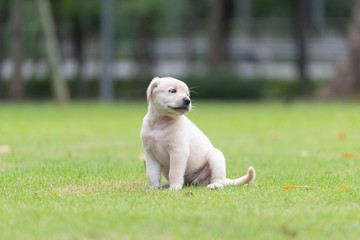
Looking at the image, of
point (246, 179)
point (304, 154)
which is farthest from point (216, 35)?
point (246, 179)

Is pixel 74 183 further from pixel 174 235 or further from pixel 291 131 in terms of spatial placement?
pixel 291 131

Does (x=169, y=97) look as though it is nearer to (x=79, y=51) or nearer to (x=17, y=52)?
(x=17, y=52)

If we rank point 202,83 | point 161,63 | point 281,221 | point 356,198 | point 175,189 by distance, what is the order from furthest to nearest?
1. point 161,63
2. point 202,83
3. point 175,189
4. point 356,198
5. point 281,221

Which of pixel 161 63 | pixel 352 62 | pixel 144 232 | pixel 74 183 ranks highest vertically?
pixel 144 232

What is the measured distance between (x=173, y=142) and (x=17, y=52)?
2497 centimetres

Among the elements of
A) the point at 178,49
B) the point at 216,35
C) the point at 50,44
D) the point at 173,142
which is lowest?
the point at 178,49

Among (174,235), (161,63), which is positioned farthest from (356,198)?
(161,63)

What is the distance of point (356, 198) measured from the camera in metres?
4.78

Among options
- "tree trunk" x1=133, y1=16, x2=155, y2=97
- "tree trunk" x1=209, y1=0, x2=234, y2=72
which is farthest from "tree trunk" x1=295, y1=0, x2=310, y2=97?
"tree trunk" x1=133, y1=16, x2=155, y2=97

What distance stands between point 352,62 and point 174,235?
24794mm

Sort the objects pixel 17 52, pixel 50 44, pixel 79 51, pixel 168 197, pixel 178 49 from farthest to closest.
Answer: pixel 178 49 → pixel 79 51 → pixel 17 52 → pixel 50 44 → pixel 168 197

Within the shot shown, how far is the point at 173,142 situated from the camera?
5180mm

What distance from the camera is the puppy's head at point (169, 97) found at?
509 cm

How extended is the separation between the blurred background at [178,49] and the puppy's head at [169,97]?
21.8 meters
